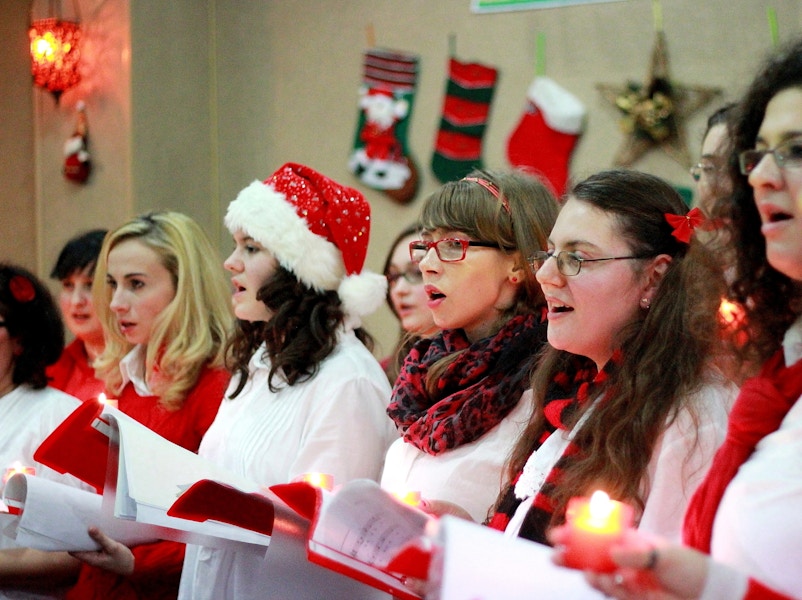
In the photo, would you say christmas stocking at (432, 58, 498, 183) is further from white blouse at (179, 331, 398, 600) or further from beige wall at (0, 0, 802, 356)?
white blouse at (179, 331, 398, 600)

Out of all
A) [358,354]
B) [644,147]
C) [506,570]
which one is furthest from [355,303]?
[644,147]

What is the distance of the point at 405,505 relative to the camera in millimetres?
1548

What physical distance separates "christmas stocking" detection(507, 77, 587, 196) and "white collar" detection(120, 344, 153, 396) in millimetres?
2080

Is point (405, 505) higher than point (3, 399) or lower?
higher

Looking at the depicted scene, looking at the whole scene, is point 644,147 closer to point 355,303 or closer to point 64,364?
point 355,303

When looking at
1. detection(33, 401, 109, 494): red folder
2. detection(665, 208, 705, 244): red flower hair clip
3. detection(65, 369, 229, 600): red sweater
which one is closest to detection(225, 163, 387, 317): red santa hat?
detection(65, 369, 229, 600): red sweater

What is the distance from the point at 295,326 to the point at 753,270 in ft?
5.18

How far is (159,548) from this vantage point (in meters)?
2.81

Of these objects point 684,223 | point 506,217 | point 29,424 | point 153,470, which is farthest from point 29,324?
point 684,223

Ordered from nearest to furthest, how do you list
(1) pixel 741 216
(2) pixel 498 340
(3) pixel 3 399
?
1. (1) pixel 741 216
2. (2) pixel 498 340
3. (3) pixel 3 399

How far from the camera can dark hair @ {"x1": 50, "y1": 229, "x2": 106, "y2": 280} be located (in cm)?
384

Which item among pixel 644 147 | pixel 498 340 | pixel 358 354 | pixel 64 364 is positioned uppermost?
pixel 644 147

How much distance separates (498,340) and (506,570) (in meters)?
1.15

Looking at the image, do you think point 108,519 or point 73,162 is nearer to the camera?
point 108,519
